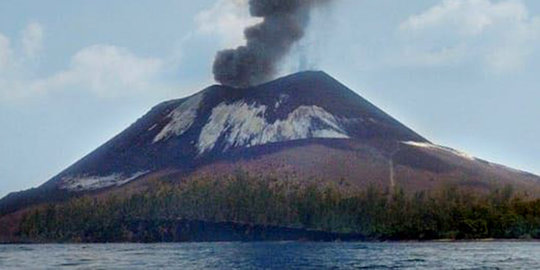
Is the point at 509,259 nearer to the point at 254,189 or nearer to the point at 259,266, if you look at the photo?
the point at 259,266

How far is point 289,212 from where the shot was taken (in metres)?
157

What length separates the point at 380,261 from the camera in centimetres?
7450

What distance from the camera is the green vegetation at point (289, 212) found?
140 m

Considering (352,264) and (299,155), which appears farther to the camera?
(299,155)

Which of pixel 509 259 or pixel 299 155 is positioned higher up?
pixel 299 155

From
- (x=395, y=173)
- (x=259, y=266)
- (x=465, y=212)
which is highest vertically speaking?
(x=395, y=173)

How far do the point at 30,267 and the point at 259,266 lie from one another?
1770 cm

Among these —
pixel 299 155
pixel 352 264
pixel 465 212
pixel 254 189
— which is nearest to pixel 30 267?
pixel 352 264

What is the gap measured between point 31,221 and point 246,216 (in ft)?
161

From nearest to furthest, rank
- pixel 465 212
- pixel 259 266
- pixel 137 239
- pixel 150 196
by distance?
pixel 259 266 < pixel 465 212 < pixel 137 239 < pixel 150 196

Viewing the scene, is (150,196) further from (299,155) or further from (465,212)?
(465,212)

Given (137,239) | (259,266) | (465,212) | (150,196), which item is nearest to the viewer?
(259,266)

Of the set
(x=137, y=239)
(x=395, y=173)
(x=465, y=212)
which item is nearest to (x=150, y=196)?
(x=137, y=239)

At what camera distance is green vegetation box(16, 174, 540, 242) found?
139625 millimetres
